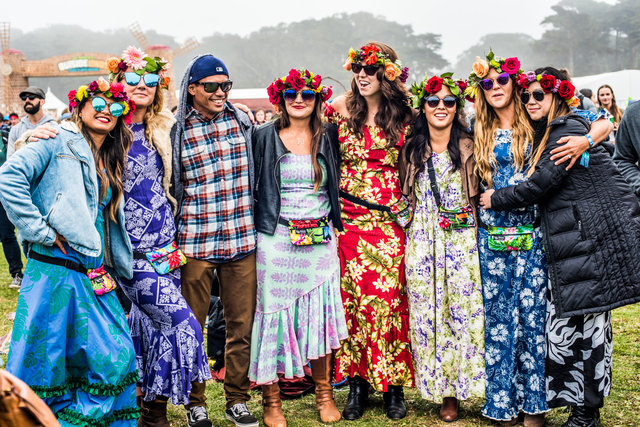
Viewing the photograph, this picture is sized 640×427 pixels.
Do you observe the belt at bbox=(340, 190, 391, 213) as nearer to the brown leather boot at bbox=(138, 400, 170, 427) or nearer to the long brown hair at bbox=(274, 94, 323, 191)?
the long brown hair at bbox=(274, 94, 323, 191)

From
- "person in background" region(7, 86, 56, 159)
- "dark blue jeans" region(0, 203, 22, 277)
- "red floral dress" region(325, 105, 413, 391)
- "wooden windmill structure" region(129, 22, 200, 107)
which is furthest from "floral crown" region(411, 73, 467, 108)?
"wooden windmill structure" region(129, 22, 200, 107)

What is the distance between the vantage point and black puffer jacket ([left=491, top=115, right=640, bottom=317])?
147 inches

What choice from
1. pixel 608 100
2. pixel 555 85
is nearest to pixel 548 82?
pixel 555 85

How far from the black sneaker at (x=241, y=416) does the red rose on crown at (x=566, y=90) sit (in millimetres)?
2971

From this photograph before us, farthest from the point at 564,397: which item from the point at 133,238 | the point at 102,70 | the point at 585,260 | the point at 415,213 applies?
the point at 102,70

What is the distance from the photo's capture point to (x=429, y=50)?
73125 mm

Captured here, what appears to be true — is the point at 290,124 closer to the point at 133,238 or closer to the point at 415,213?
the point at 415,213

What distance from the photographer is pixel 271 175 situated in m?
4.20

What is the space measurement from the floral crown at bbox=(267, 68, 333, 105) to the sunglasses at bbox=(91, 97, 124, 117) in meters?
1.10

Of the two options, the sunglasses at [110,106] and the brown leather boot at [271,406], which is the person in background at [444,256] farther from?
the sunglasses at [110,106]

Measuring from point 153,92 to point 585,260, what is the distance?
295 centimetres

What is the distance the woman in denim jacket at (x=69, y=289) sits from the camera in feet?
10.1

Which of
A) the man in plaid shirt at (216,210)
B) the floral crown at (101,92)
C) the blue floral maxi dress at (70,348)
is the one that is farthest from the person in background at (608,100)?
A: the blue floral maxi dress at (70,348)

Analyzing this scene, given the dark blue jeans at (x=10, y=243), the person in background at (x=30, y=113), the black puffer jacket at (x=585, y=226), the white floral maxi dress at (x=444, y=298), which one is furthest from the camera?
the person in background at (x=30, y=113)
